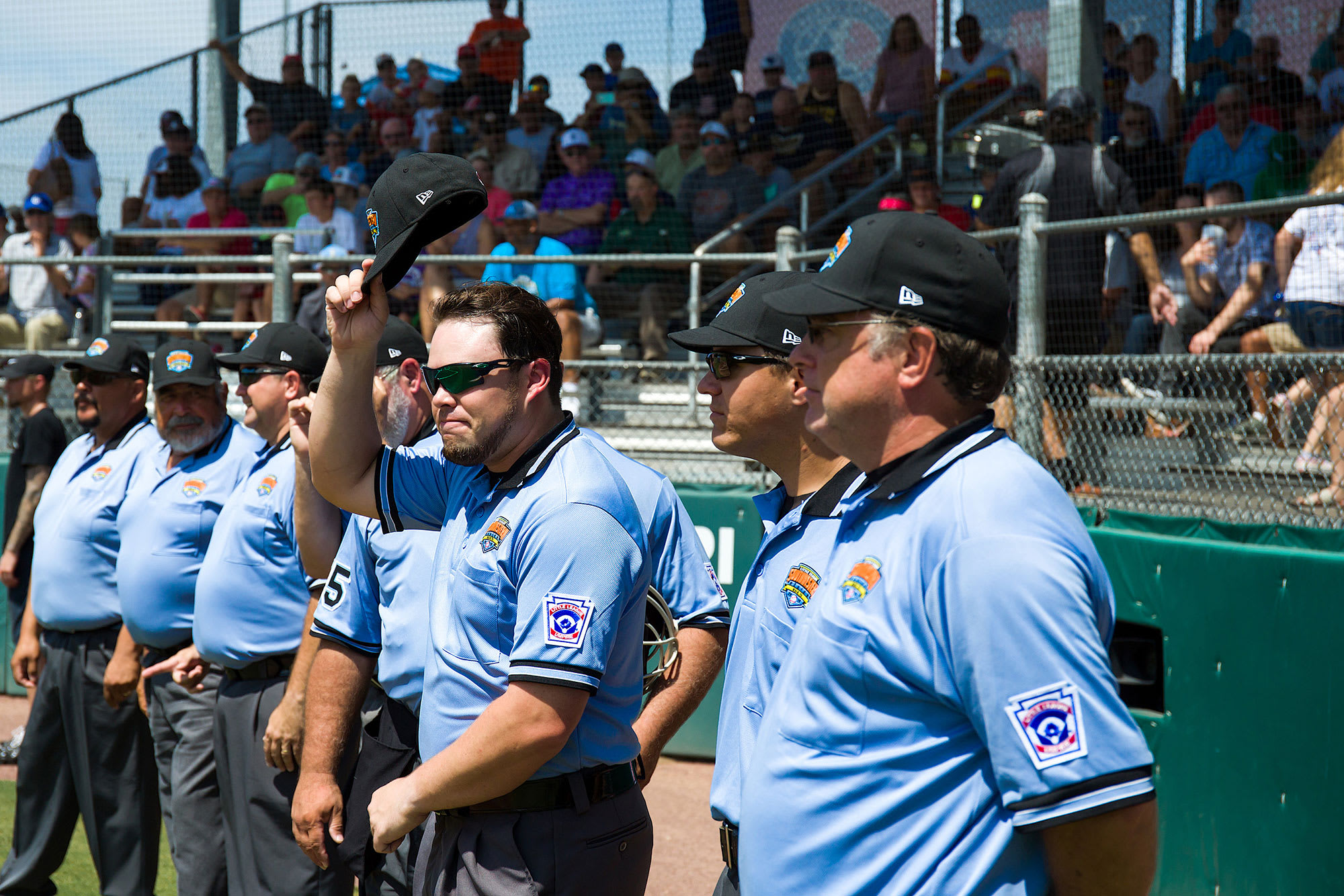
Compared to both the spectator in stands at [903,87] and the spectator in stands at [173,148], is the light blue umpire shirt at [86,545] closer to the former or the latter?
the spectator in stands at [173,148]

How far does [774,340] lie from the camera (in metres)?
2.71

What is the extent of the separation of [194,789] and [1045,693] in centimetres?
361

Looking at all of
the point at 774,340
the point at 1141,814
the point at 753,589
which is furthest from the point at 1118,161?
the point at 1141,814

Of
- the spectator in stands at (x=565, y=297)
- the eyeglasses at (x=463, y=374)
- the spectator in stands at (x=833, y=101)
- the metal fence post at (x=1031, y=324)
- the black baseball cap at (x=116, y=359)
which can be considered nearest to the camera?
the eyeglasses at (x=463, y=374)

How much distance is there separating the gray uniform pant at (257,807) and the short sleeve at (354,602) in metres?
0.76

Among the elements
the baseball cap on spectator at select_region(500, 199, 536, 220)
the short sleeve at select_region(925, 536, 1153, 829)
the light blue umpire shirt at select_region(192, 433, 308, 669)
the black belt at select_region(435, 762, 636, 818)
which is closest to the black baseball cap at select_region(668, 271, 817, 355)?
the black belt at select_region(435, 762, 636, 818)

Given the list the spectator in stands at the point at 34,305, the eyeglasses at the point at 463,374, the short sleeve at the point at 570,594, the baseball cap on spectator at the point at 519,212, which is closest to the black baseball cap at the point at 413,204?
the eyeglasses at the point at 463,374

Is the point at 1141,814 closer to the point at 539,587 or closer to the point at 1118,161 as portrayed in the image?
the point at 539,587

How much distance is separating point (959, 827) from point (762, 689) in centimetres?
58

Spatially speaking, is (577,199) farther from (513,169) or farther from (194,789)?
(194,789)

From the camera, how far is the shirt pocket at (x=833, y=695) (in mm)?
1584

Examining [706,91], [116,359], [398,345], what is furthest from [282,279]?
[706,91]

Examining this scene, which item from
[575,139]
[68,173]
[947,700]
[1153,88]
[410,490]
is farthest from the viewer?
[68,173]

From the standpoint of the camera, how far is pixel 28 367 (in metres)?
7.32
